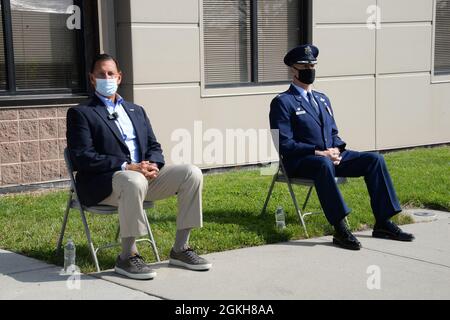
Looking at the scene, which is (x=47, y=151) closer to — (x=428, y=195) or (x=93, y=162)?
(x=93, y=162)

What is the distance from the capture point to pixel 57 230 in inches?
266

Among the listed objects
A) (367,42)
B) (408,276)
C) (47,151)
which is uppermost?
(367,42)

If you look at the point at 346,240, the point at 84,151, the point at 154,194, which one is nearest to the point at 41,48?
the point at 84,151

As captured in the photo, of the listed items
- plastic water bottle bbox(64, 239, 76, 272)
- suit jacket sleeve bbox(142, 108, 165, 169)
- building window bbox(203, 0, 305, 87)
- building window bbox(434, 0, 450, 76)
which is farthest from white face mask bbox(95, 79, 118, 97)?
building window bbox(434, 0, 450, 76)

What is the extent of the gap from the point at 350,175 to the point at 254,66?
13.6 feet

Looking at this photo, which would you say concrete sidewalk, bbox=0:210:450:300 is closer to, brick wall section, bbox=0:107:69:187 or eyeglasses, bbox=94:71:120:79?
eyeglasses, bbox=94:71:120:79

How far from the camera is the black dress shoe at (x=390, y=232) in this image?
679 centimetres

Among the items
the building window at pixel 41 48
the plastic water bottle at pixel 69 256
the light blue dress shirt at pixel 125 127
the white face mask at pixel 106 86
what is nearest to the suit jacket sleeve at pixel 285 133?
the light blue dress shirt at pixel 125 127

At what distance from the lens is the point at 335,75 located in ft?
37.1

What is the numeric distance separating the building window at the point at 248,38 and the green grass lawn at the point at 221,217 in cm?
157

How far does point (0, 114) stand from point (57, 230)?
8.01 feet

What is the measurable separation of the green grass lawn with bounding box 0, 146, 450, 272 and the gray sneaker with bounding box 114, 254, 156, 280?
1.00 feet

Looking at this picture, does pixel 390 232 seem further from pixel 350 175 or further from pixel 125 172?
pixel 125 172

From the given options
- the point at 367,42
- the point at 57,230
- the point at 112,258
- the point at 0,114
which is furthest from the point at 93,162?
the point at 367,42
